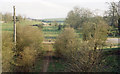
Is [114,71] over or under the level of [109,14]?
under

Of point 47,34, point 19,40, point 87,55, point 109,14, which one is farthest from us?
point 109,14

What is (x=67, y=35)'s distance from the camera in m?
4.87

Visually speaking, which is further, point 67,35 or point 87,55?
point 67,35

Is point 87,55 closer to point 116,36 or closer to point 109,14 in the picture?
point 109,14

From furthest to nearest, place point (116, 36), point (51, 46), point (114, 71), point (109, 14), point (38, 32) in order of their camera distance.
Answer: point (116, 36) < point (109, 14) < point (51, 46) < point (38, 32) < point (114, 71)

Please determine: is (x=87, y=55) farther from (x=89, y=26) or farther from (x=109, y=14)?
(x=109, y=14)

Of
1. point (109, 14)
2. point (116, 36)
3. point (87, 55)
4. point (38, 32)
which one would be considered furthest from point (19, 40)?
point (116, 36)

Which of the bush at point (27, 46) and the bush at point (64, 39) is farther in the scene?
the bush at point (64, 39)

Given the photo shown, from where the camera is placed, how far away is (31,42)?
4852mm

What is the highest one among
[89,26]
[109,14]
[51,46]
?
[109,14]

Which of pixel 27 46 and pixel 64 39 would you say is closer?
pixel 27 46

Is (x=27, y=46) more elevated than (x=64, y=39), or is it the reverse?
(x=64, y=39)

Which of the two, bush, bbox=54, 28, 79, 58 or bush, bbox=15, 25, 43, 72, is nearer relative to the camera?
bush, bbox=15, 25, 43, 72

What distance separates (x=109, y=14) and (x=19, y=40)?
4720 millimetres
